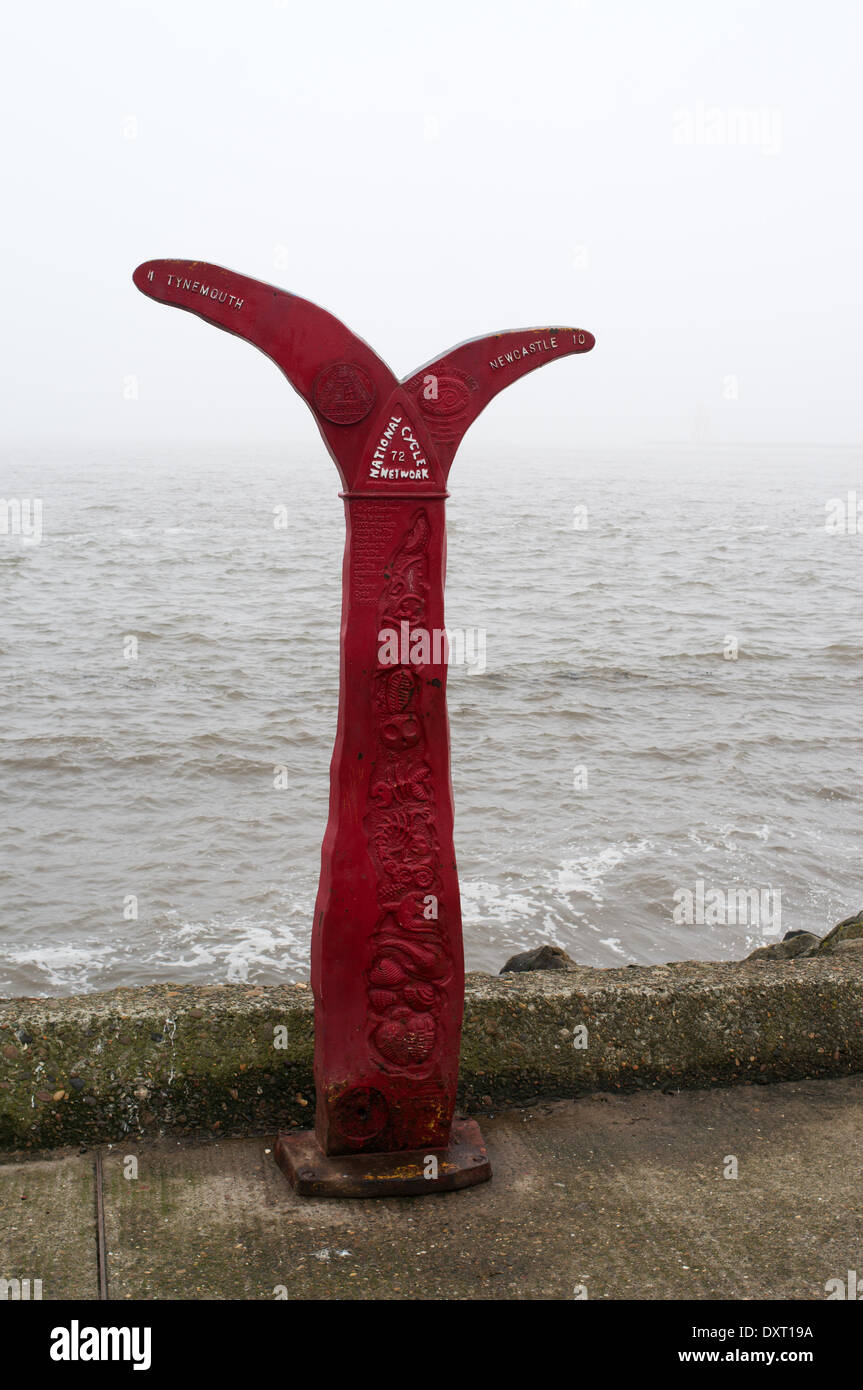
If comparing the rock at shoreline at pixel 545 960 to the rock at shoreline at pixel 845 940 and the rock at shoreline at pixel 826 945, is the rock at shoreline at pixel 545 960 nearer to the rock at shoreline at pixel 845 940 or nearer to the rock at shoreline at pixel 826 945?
the rock at shoreline at pixel 826 945

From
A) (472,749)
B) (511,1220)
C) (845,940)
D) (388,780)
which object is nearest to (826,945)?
(845,940)

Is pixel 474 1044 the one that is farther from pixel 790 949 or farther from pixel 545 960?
pixel 790 949

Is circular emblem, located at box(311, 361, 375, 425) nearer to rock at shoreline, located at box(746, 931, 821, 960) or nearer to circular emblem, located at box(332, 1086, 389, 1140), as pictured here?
circular emblem, located at box(332, 1086, 389, 1140)

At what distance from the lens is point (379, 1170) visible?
11.9 feet

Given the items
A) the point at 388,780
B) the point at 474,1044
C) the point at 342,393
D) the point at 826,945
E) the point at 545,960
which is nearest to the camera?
the point at 342,393

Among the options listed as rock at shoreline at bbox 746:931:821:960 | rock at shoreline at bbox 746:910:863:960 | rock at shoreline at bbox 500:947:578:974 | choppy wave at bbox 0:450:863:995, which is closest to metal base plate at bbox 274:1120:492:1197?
rock at shoreline at bbox 746:910:863:960

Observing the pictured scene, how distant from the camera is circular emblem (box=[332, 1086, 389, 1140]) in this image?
3627mm

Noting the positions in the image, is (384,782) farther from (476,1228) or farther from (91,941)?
→ (91,941)

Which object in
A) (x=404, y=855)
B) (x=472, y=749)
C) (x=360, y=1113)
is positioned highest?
(x=404, y=855)

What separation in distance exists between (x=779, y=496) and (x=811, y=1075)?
137 feet

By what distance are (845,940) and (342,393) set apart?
3.30 metres

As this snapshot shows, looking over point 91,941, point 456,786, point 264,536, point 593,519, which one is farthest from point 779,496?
point 91,941

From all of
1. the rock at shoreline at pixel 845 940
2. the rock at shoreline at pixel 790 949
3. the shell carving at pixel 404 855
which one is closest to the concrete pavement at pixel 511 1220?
the shell carving at pixel 404 855

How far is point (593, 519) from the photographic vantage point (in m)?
32.9
